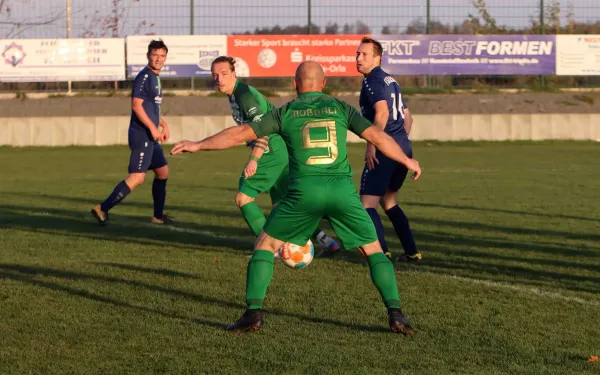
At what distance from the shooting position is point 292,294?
8.24 m

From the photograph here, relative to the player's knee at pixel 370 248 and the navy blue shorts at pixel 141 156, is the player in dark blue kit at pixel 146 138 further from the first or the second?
the player's knee at pixel 370 248

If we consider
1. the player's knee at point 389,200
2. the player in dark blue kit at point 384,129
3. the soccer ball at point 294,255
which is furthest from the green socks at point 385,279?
the player's knee at point 389,200

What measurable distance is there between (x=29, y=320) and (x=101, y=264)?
257cm

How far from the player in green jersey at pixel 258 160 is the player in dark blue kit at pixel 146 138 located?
300cm

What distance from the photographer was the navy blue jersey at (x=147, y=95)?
12.8m

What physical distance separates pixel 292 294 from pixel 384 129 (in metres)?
2.02

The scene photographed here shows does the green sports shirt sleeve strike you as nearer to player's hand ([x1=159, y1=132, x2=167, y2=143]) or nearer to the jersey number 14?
the jersey number 14

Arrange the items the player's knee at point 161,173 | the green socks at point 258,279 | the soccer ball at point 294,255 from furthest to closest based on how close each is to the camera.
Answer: the player's knee at point 161,173, the soccer ball at point 294,255, the green socks at point 258,279

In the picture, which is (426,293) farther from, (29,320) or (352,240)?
(29,320)

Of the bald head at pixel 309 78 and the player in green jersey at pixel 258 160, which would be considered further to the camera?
the player in green jersey at pixel 258 160

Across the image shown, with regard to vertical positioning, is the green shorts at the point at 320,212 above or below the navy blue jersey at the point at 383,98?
below

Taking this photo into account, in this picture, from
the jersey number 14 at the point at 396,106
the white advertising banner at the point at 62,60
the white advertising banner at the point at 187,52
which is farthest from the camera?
the white advertising banner at the point at 187,52

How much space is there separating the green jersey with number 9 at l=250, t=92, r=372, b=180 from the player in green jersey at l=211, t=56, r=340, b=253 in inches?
103

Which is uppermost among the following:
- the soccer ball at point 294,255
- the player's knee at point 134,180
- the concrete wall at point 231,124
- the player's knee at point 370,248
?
the player's knee at point 370,248
